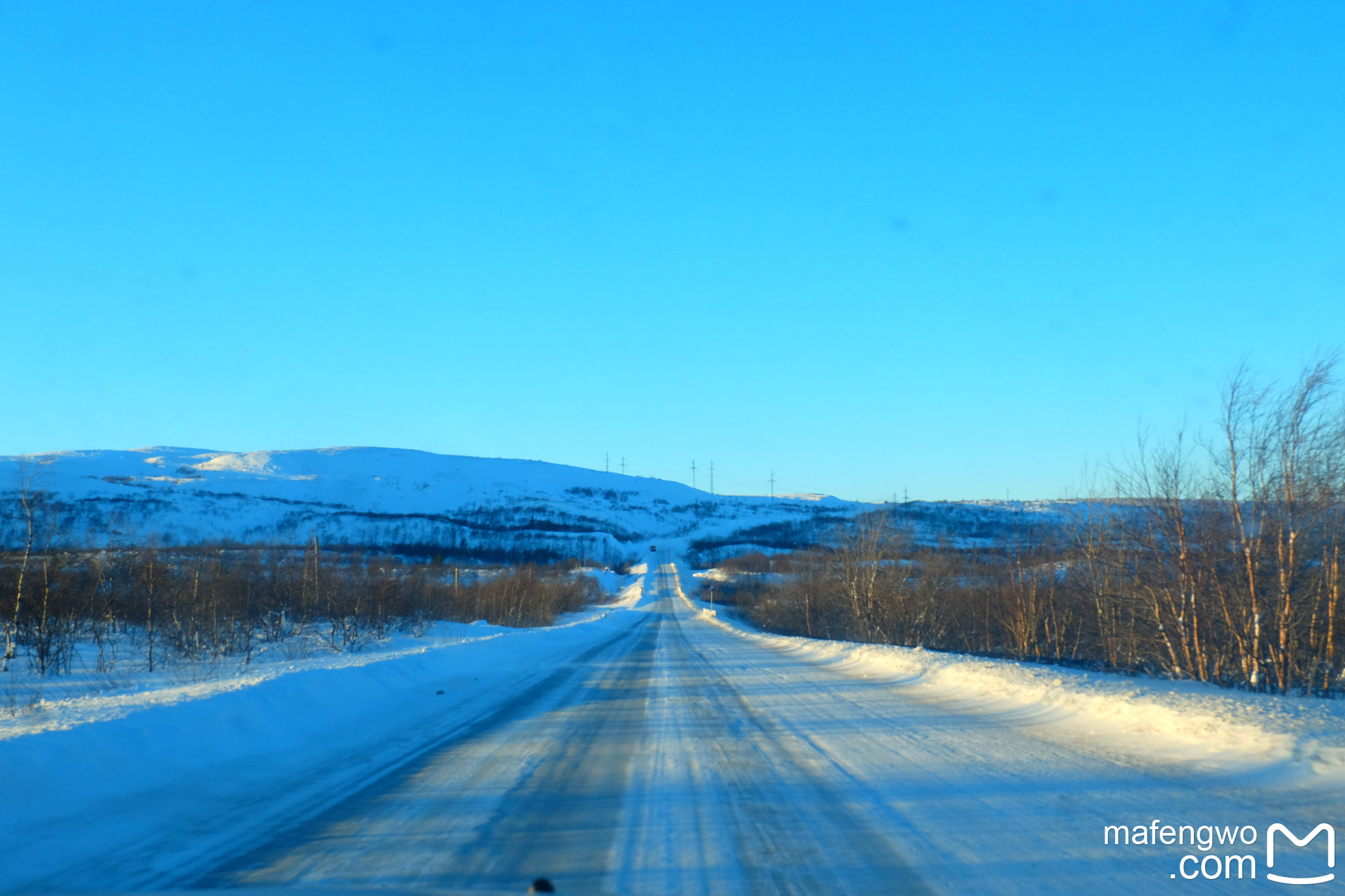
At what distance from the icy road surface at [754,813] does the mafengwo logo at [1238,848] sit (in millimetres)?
107

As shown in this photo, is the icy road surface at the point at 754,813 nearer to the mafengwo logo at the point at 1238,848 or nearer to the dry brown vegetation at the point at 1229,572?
the mafengwo logo at the point at 1238,848

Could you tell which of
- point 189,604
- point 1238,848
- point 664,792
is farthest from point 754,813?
point 189,604

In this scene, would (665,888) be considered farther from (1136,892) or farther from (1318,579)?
(1318,579)

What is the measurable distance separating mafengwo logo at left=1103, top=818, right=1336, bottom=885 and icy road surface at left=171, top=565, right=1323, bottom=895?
11 cm

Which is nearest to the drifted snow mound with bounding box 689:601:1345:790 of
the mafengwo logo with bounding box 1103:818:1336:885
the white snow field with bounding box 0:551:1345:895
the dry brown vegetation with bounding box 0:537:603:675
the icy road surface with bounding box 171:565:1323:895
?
the white snow field with bounding box 0:551:1345:895

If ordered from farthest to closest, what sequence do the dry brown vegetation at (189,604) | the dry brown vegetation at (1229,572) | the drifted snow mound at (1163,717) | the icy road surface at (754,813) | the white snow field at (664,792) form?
the dry brown vegetation at (189,604) < the dry brown vegetation at (1229,572) < the drifted snow mound at (1163,717) < the white snow field at (664,792) < the icy road surface at (754,813)

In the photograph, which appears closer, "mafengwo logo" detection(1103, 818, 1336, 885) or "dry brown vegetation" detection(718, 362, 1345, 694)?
"mafengwo logo" detection(1103, 818, 1336, 885)

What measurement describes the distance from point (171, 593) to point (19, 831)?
960 inches

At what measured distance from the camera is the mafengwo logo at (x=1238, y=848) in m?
4.45

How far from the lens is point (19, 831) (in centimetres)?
512

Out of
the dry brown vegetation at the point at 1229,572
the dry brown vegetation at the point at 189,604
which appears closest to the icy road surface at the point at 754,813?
the dry brown vegetation at the point at 1229,572

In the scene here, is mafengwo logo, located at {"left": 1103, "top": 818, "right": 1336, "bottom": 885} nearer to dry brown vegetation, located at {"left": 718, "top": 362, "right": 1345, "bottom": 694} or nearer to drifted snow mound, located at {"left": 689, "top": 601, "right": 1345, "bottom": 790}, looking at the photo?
drifted snow mound, located at {"left": 689, "top": 601, "right": 1345, "bottom": 790}

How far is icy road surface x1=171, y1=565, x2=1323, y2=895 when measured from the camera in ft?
14.3

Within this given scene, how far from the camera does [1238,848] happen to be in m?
4.88
